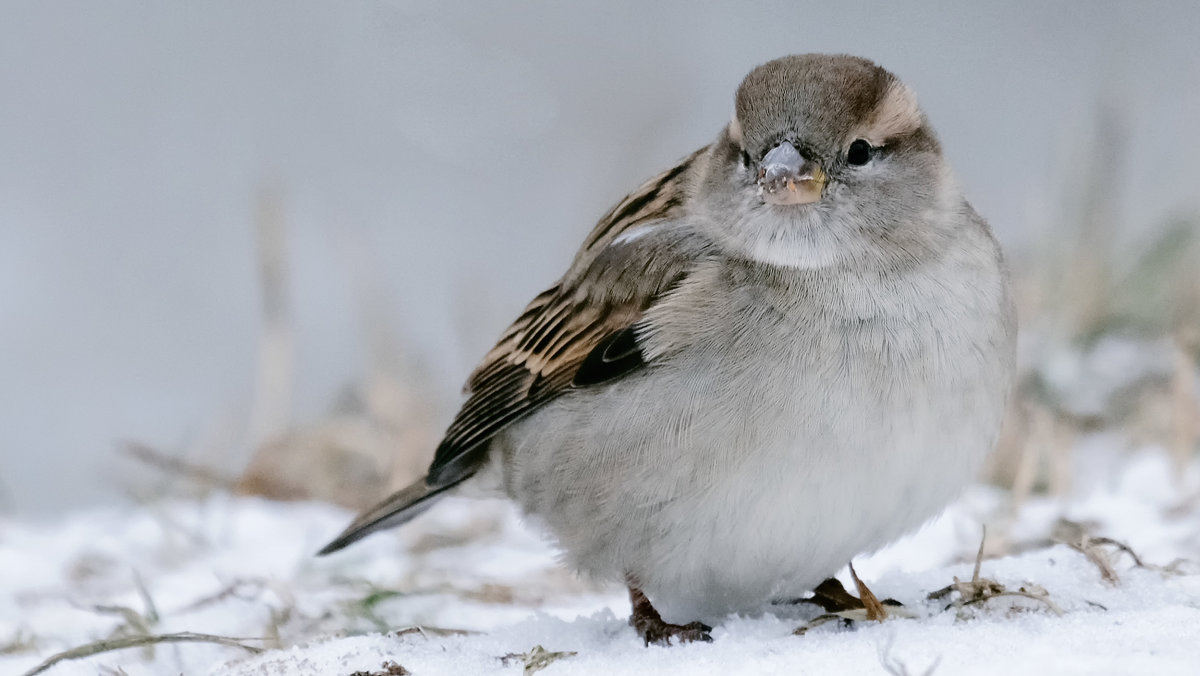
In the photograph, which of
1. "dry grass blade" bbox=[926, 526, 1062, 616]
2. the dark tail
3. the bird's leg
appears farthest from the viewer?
the dark tail

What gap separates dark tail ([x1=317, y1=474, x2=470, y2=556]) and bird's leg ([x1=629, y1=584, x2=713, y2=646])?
71cm

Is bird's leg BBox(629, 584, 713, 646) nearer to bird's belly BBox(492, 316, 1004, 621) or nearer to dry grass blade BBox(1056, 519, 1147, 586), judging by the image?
bird's belly BBox(492, 316, 1004, 621)

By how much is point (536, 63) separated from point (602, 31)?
618 millimetres

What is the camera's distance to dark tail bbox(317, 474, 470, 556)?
355 centimetres

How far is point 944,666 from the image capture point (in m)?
2.26

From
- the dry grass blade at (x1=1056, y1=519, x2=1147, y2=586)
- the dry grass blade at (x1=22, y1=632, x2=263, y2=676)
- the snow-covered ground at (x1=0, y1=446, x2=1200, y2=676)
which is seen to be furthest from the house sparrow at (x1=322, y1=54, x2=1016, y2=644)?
the dry grass blade at (x1=22, y1=632, x2=263, y2=676)

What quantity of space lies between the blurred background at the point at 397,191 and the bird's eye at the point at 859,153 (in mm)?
1871

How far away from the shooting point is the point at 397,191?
8391 mm

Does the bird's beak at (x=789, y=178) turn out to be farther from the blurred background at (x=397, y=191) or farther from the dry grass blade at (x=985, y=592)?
the blurred background at (x=397, y=191)

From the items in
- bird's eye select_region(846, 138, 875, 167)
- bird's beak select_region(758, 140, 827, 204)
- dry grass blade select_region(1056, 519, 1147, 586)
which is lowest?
dry grass blade select_region(1056, 519, 1147, 586)

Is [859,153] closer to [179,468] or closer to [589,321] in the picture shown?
[589,321]

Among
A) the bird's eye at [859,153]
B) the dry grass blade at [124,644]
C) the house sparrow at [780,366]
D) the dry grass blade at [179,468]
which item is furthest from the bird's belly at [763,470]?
the dry grass blade at [179,468]

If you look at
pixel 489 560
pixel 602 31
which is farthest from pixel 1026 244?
pixel 602 31

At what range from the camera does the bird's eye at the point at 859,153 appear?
9.76ft
